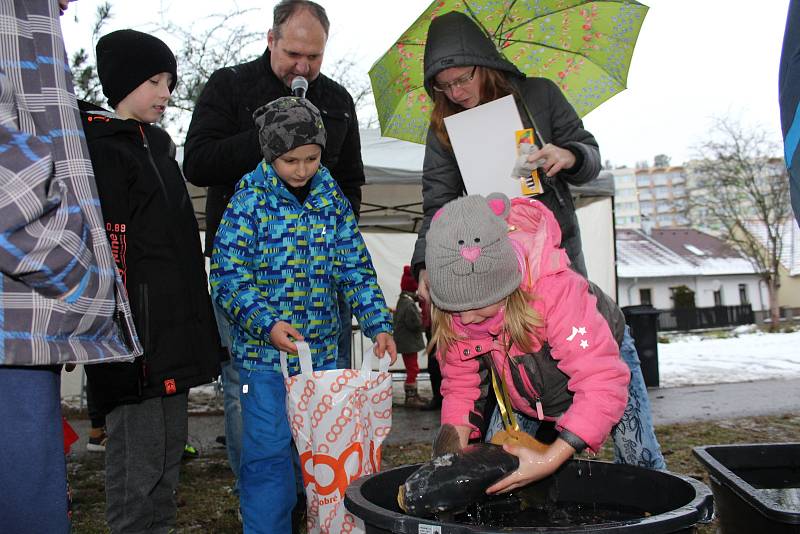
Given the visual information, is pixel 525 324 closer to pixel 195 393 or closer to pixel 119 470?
pixel 119 470

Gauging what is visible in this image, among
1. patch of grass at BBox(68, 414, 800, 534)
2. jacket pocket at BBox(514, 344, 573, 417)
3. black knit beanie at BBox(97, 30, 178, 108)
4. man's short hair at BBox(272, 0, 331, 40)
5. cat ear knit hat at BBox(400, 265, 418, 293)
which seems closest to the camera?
jacket pocket at BBox(514, 344, 573, 417)

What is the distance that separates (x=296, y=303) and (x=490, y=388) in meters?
0.72

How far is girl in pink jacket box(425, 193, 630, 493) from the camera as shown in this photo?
1719mm

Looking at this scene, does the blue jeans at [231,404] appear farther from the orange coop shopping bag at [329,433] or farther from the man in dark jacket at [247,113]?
the orange coop shopping bag at [329,433]

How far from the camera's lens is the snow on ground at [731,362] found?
9422 millimetres

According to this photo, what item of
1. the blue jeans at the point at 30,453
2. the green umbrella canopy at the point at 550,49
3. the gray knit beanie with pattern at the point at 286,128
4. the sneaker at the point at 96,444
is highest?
the green umbrella canopy at the point at 550,49

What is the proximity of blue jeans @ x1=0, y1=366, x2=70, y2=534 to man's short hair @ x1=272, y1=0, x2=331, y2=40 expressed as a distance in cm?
188

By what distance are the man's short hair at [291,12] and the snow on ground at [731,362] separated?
725 cm

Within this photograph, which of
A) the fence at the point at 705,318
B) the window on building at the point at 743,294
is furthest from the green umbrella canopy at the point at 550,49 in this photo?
the window on building at the point at 743,294

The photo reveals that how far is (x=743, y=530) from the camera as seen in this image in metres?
2.01

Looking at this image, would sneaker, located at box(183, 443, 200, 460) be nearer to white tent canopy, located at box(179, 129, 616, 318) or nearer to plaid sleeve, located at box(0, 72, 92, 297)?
white tent canopy, located at box(179, 129, 616, 318)

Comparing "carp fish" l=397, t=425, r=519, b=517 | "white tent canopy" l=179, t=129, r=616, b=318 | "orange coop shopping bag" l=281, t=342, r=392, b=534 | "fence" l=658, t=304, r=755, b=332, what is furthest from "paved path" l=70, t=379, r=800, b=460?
"fence" l=658, t=304, r=755, b=332

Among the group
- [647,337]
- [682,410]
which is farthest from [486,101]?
[647,337]

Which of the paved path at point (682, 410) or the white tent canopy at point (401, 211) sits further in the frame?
the white tent canopy at point (401, 211)
